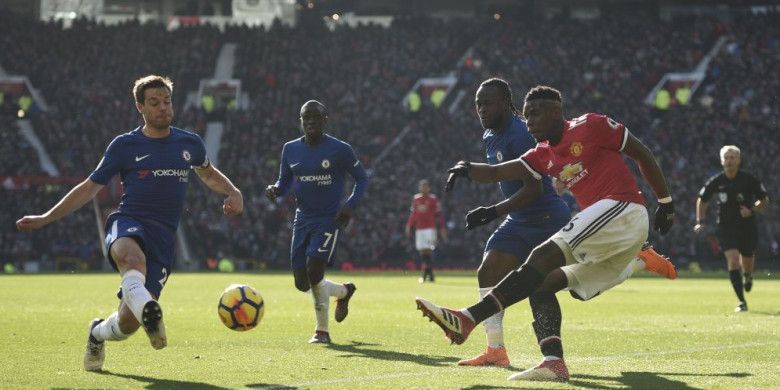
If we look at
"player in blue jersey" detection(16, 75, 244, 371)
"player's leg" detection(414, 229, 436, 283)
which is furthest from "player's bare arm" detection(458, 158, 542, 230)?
"player's leg" detection(414, 229, 436, 283)

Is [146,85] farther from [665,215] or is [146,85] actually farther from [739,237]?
[739,237]

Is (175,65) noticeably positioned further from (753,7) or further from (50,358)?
(50,358)

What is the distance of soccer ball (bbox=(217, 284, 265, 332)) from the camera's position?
9.46 m

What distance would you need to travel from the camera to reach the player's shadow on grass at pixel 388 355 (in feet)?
30.8

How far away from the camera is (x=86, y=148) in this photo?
43.0 meters

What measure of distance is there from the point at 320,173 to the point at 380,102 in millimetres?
33441

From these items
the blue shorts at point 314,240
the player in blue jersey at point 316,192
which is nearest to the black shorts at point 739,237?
the player in blue jersey at point 316,192

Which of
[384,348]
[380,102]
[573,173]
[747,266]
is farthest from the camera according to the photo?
[380,102]

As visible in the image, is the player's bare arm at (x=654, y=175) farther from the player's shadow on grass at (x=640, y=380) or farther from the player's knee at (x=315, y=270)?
the player's knee at (x=315, y=270)

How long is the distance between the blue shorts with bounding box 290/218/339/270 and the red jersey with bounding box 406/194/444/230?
1688cm

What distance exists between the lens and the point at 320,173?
12.3 metres

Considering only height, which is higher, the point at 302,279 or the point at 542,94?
the point at 542,94

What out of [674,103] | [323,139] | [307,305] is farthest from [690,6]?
[323,139]

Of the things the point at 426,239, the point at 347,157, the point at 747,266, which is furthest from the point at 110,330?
the point at 426,239
